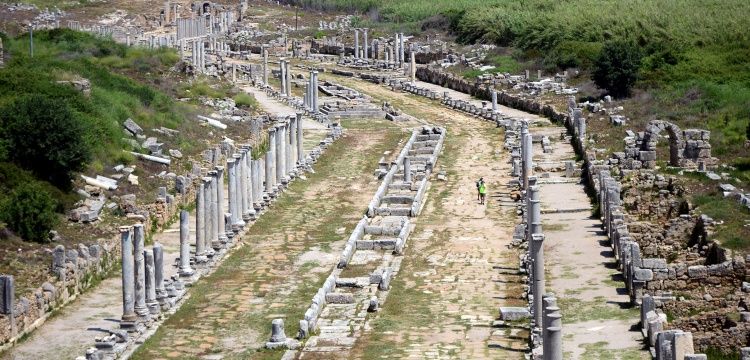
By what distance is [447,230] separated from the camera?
47406mm

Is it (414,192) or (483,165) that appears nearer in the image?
(414,192)

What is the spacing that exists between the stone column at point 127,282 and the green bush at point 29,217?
6348 mm

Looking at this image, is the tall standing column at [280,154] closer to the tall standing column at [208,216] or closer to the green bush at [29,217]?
the tall standing column at [208,216]

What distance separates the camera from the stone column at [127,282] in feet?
116

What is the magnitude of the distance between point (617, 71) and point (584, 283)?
37124 mm

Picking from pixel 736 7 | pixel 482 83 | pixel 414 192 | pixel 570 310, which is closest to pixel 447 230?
pixel 414 192

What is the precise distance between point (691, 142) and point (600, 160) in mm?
3956

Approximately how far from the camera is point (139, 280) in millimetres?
35969

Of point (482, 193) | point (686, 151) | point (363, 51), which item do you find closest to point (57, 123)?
point (482, 193)

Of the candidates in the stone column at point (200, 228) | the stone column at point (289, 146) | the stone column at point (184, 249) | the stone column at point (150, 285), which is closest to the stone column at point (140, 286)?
the stone column at point (150, 285)

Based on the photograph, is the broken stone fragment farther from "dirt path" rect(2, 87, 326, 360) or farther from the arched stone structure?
the arched stone structure

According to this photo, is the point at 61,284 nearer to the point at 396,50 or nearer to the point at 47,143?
the point at 47,143

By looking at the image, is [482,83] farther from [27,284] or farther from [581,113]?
[27,284]

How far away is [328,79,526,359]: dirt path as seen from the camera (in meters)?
33.8
